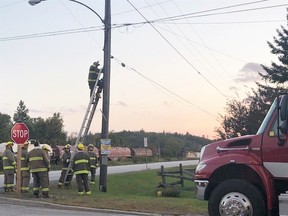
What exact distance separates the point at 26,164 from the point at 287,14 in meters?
32.5

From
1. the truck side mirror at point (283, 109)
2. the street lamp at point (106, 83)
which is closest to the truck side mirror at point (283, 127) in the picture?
the truck side mirror at point (283, 109)

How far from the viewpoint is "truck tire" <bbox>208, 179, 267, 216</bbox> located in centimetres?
817

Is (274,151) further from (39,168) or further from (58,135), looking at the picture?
(58,135)

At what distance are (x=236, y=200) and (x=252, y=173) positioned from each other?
56 cm

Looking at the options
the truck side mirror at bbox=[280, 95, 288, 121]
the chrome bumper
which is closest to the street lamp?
the chrome bumper

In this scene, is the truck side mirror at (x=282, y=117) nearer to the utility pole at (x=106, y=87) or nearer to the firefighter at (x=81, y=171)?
the firefighter at (x=81, y=171)

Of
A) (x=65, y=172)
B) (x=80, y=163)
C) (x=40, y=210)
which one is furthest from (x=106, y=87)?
(x=40, y=210)

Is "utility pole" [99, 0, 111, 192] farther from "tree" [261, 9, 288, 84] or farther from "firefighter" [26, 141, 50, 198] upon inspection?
"tree" [261, 9, 288, 84]

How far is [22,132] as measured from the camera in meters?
16.5

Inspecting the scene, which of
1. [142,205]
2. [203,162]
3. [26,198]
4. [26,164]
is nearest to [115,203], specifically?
[142,205]

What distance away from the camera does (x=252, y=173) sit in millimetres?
8469

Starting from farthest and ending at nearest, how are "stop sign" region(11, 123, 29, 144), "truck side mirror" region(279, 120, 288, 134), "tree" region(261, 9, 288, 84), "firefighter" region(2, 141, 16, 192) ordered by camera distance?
1. "tree" region(261, 9, 288, 84)
2. "firefighter" region(2, 141, 16, 192)
3. "stop sign" region(11, 123, 29, 144)
4. "truck side mirror" region(279, 120, 288, 134)

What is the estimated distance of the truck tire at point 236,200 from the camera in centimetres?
817

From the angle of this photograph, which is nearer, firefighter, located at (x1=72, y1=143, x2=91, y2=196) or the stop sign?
the stop sign
